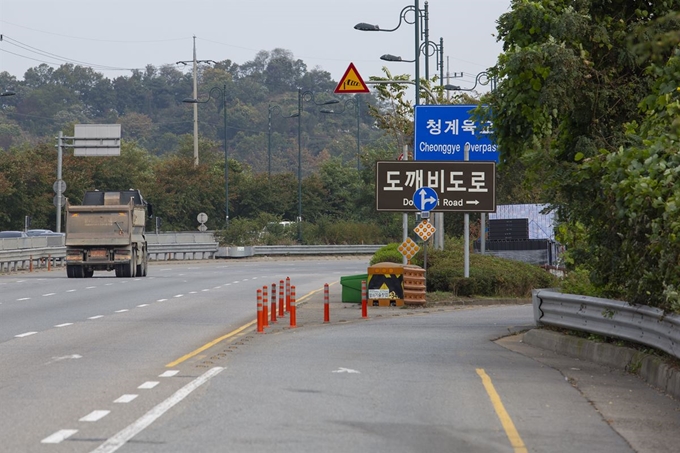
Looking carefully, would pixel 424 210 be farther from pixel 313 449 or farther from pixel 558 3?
pixel 313 449

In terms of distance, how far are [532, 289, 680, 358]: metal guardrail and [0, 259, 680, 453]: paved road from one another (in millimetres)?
630

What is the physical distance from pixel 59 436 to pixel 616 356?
28.7 ft

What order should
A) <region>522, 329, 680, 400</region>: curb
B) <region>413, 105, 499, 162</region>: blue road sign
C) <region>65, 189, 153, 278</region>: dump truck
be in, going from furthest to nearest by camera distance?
1. <region>65, 189, 153, 278</region>: dump truck
2. <region>413, 105, 499, 162</region>: blue road sign
3. <region>522, 329, 680, 400</region>: curb

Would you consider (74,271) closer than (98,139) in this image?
Yes

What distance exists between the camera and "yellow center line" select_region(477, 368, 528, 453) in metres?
9.90

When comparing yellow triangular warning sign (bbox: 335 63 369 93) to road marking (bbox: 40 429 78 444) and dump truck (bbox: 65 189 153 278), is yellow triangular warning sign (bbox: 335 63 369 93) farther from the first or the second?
road marking (bbox: 40 429 78 444)

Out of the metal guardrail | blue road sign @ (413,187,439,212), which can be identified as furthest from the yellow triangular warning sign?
the metal guardrail

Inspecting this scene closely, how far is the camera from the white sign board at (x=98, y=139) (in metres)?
67.9

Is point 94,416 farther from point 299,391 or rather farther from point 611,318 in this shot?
point 611,318

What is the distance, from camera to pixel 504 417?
11.5 metres

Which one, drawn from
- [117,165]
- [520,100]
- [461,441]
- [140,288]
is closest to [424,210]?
[140,288]

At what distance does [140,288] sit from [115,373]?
2334cm

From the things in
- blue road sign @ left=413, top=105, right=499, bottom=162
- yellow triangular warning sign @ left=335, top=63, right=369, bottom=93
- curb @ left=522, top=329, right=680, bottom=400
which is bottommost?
curb @ left=522, top=329, right=680, bottom=400

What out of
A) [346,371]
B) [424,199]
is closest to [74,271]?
[424,199]
